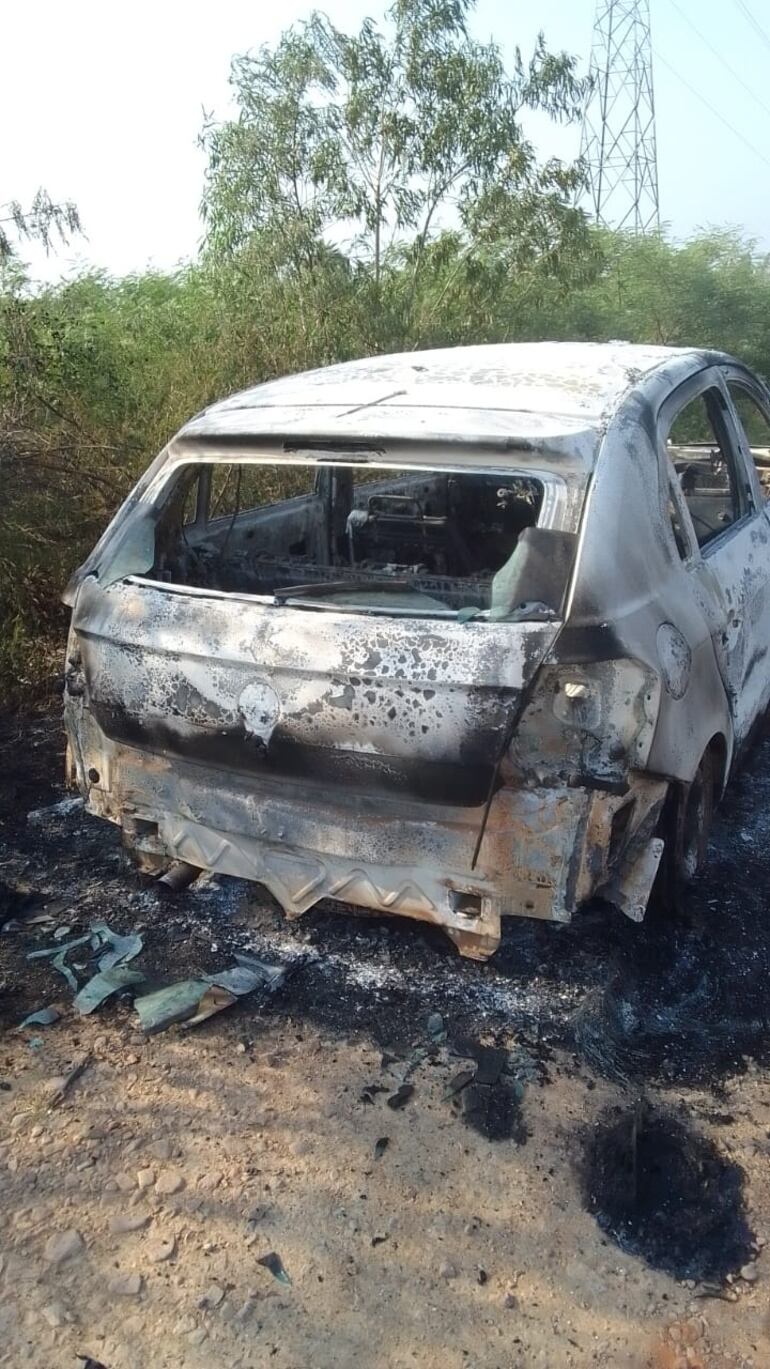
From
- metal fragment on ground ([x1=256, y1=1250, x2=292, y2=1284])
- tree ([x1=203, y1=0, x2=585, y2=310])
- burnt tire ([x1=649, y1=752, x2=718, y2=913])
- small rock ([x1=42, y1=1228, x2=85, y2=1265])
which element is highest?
tree ([x1=203, y1=0, x2=585, y2=310])

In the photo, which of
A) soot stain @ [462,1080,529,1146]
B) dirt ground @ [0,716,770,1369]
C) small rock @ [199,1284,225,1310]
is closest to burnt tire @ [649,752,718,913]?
dirt ground @ [0,716,770,1369]

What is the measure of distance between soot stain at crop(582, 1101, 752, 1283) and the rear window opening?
1420 mm

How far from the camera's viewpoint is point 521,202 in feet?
36.3

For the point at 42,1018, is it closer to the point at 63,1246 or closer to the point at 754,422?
the point at 63,1246

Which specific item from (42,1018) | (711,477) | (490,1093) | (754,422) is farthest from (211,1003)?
(754,422)

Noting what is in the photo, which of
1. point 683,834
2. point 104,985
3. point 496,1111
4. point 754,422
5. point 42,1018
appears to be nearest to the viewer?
point 496,1111

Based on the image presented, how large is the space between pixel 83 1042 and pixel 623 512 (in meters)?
2.07

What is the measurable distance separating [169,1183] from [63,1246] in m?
0.25

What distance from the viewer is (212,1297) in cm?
190

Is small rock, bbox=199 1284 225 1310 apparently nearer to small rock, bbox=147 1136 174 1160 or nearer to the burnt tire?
A: small rock, bbox=147 1136 174 1160

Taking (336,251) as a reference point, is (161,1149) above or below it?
below

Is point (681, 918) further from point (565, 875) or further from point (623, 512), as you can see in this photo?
point (623, 512)

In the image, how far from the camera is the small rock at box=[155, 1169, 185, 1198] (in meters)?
2.15

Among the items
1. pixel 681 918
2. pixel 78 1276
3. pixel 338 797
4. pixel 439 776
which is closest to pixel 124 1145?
pixel 78 1276
